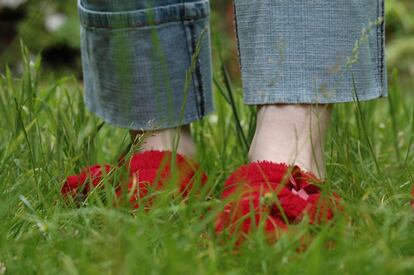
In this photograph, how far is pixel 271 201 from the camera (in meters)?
0.85

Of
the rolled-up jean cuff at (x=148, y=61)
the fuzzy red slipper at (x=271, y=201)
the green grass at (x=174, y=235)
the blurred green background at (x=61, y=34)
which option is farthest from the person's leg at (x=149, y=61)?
the blurred green background at (x=61, y=34)

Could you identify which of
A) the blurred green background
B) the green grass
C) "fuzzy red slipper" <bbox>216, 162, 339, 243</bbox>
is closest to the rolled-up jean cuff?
the green grass

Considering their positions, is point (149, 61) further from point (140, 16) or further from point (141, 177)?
point (141, 177)

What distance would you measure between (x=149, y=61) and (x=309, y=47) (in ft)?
0.93

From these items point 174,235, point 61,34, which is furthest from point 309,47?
point 61,34

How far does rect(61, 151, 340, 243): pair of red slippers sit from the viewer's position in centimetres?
82

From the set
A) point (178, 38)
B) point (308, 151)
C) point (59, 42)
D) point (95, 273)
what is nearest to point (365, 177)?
point (308, 151)

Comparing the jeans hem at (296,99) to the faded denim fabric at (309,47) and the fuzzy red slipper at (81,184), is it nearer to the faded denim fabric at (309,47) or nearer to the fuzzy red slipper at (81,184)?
the faded denim fabric at (309,47)

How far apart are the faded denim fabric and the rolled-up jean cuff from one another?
0.50ft

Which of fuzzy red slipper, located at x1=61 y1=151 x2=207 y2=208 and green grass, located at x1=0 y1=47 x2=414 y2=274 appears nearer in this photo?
green grass, located at x1=0 y1=47 x2=414 y2=274

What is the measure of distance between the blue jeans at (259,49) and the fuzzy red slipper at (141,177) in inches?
2.8

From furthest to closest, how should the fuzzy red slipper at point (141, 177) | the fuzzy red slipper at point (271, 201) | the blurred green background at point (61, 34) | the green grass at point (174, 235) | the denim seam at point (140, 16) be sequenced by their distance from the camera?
the blurred green background at point (61, 34) < the denim seam at point (140, 16) < the fuzzy red slipper at point (141, 177) < the fuzzy red slipper at point (271, 201) < the green grass at point (174, 235)

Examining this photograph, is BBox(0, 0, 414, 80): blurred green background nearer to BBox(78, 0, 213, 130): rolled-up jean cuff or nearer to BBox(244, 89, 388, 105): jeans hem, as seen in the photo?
BBox(78, 0, 213, 130): rolled-up jean cuff

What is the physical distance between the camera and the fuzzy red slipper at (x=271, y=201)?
821 mm
